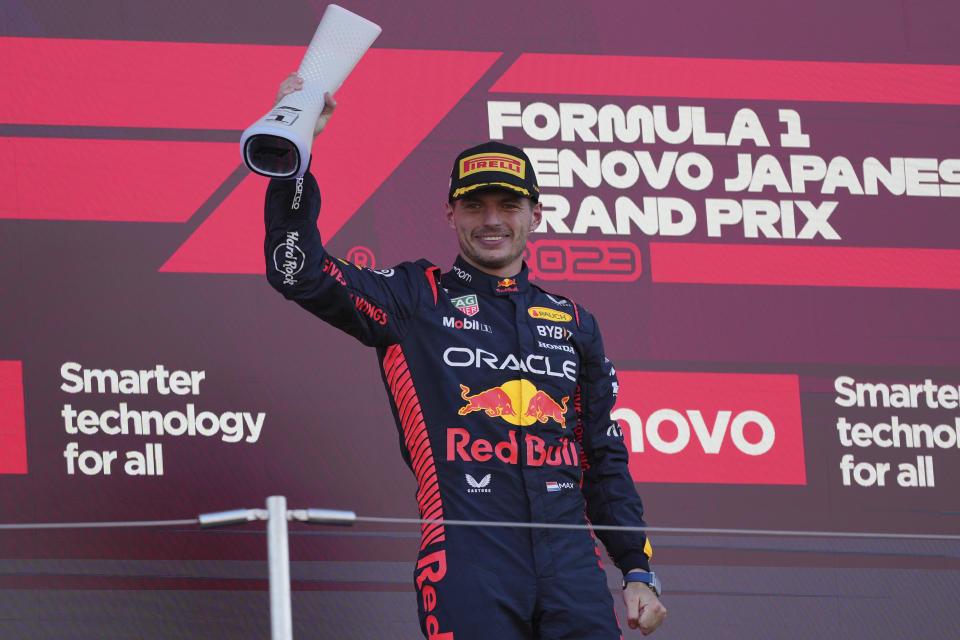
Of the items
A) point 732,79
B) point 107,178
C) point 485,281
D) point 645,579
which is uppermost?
point 732,79

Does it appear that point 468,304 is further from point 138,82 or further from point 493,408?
point 138,82

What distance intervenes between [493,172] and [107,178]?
3.31 feet

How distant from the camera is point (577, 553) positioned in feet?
5.85

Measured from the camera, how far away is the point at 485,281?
1951 millimetres

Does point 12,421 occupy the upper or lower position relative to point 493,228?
lower

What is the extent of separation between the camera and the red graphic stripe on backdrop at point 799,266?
2.71 meters

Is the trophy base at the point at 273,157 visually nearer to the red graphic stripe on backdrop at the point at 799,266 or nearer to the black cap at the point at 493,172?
the black cap at the point at 493,172

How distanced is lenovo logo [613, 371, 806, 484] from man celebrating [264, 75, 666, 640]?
67 centimetres

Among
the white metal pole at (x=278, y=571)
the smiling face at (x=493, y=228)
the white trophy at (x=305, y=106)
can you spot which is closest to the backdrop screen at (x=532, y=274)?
the smiling face at (x=493, y=228)

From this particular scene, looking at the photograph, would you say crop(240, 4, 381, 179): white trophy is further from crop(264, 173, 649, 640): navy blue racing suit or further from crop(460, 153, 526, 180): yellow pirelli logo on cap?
crop(460, 153, 526, 180): yellow pirelli logo on cap

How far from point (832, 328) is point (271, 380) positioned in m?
1.23

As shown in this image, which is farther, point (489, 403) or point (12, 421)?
point (12, 421)

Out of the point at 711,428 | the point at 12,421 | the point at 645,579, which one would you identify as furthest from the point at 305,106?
the point at 711,428

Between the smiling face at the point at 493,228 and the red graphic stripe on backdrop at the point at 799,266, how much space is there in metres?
0.79
